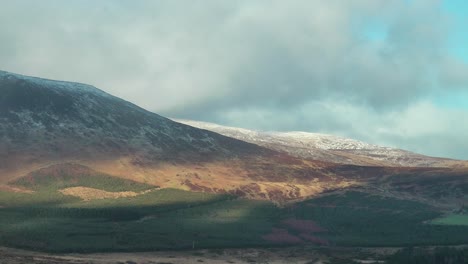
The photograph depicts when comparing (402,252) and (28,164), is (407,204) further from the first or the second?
(28,164)

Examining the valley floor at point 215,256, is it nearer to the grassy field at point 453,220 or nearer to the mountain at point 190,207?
the mountain at point 190,207

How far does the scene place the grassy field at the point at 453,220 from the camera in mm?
148625

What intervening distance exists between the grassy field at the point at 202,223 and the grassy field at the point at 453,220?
3445 mm

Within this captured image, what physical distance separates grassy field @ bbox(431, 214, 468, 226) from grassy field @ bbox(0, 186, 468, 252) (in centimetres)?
344

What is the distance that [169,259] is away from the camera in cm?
10694

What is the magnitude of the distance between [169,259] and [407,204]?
273 ft

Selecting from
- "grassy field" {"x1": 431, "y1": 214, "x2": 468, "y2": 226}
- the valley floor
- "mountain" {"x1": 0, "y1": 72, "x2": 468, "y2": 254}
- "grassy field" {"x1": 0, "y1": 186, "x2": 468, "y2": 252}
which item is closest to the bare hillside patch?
"mountain" {"x1": 0, "y1": 72, "x2": 468, "y2": 254}

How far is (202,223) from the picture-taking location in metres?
141

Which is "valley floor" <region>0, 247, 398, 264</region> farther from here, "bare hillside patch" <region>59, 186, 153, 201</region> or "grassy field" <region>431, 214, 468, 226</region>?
"bare hillside patch" <region>59, 186, 153, 201</region>

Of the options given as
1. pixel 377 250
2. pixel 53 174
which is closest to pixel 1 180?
pixel 53 174

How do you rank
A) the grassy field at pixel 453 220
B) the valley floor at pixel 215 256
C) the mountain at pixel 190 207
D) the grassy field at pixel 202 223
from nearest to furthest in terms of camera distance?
the valley floor at pixel 215 256 → the grassy field at pixel 202 223 → the mountain at pixel 190 207 → the grassy field at pixel 453 220

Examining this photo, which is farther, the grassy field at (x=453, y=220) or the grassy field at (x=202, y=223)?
the grassy field at (x=453, y=220)

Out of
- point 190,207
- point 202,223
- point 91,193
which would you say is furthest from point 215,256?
point 91,193

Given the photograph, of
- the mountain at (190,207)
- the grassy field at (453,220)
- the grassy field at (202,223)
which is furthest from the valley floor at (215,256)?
the grassy field at (453,220)
